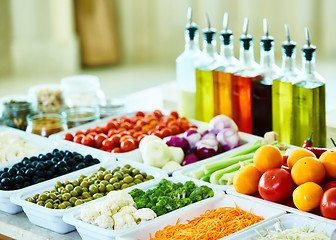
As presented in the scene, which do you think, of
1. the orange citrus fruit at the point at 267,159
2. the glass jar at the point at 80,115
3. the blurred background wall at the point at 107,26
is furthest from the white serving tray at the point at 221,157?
the blurred background wall at the point at 107,26

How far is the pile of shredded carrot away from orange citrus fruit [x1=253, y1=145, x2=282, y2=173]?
15cm

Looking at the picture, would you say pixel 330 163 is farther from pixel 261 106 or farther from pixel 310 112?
pixel 261 106

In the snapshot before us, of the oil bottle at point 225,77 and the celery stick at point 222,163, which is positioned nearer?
the celery stick at point 222,163

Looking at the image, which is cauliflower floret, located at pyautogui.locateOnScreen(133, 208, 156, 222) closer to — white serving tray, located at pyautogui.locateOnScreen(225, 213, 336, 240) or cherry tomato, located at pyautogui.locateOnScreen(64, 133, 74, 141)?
white serving tray, located at pyautogui.locateOnScreen(225, 213, 336, 240)

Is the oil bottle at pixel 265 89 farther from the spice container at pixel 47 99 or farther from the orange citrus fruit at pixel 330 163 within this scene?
the spice container at pixel 47 99

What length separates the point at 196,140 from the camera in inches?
100

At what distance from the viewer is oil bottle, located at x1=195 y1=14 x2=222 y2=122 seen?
9.14ft

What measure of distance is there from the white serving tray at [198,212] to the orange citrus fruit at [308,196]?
0.19 ft

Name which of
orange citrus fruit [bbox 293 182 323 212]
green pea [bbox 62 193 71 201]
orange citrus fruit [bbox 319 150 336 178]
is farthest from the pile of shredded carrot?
green pea [bbox 62 193 71 201]

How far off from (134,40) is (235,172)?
6.27 meters

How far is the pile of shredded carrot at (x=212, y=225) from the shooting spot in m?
1.79

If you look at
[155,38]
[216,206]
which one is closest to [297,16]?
[155,38]

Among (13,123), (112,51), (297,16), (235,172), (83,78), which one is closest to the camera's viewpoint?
(235,172)

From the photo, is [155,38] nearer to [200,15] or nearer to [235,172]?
[200,15]
